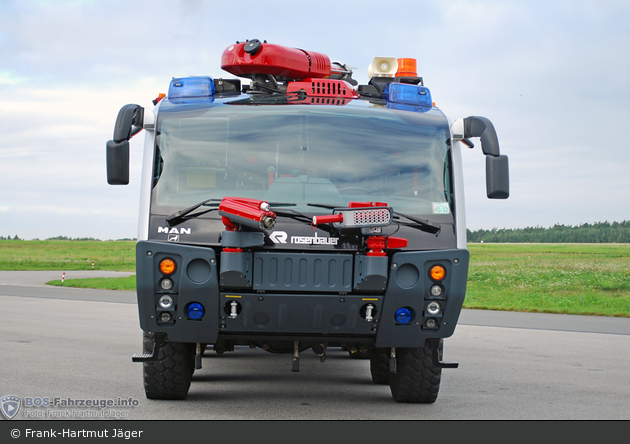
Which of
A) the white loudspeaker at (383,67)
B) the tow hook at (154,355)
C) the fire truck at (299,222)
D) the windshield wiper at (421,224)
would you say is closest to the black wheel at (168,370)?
the fire truck at (299,222)

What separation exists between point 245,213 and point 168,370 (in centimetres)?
205

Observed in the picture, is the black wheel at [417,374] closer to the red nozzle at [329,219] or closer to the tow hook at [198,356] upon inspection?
the red nozzle at [329,219]

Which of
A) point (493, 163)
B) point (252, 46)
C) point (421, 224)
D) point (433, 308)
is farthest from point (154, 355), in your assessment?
point (493, 163)

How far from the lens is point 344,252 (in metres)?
5.64

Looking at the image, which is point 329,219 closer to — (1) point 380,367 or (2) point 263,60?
(2) point 263,60

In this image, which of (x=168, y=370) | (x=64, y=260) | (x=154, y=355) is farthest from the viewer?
(x=64, y=260)

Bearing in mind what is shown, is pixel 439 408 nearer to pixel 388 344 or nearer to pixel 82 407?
pixel 388 344

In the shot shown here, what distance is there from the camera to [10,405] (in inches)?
250

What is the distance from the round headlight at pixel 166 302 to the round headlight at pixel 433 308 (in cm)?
206

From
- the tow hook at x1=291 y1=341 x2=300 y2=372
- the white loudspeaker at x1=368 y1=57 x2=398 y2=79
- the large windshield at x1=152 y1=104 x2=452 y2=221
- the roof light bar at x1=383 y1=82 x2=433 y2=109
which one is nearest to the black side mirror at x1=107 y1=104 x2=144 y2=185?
the large windshield at x1=152 y1=104 x2=452 y2=221

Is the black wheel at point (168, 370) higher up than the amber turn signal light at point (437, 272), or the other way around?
the amber turn signal light at point (437, 272)

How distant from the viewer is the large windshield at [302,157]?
19.5ft
